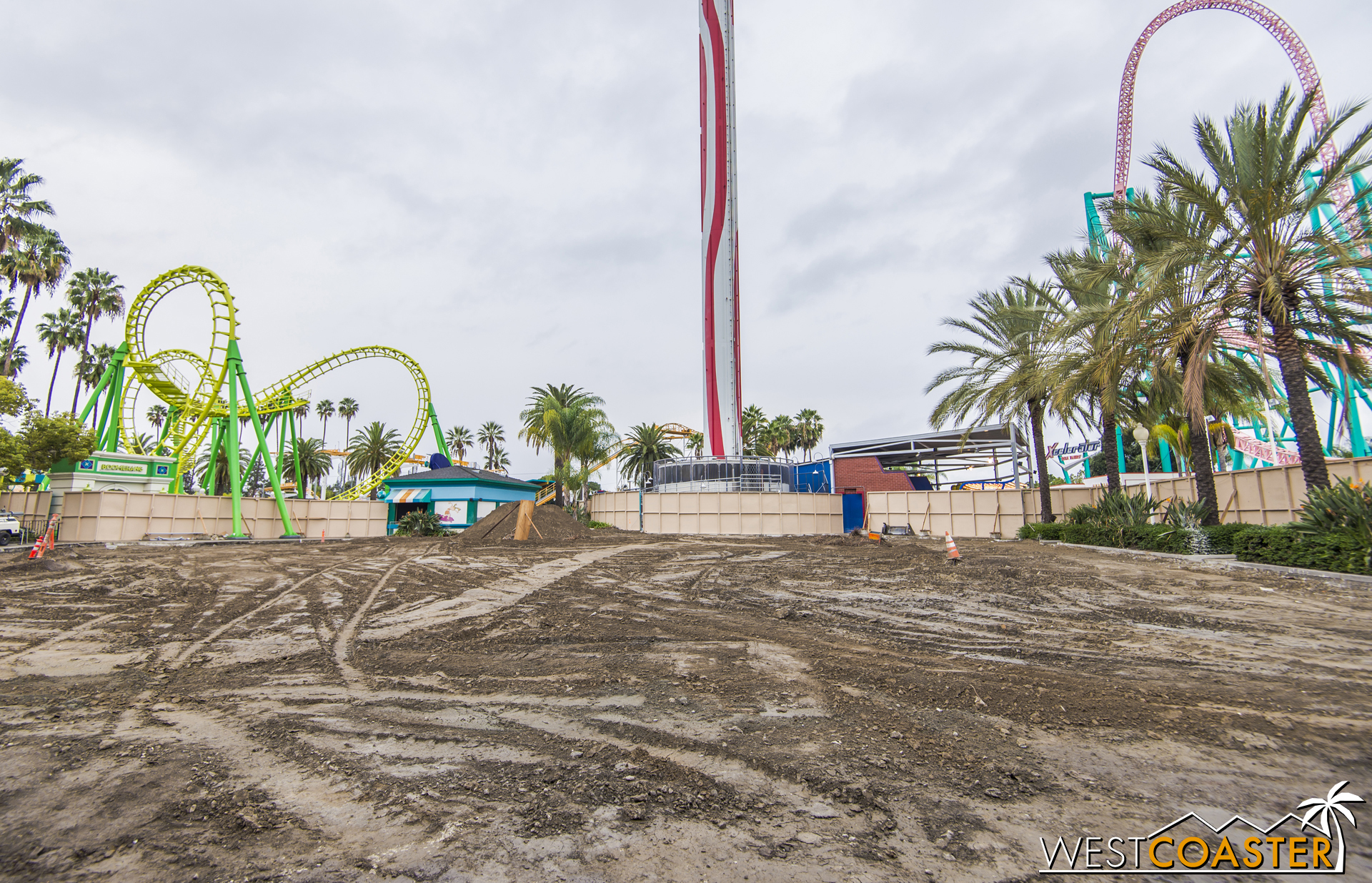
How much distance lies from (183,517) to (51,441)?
21.3 ft

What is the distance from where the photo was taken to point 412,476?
3906 centimetres

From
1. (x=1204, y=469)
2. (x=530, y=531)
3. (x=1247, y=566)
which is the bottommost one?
(x=1247, y=566)

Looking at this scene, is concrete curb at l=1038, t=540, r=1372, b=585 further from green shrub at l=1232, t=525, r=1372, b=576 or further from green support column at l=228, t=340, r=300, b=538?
green support column at l=228, t=340, r=300, b=538

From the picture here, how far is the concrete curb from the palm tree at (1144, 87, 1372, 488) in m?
2.45

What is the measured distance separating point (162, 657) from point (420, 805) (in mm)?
5733

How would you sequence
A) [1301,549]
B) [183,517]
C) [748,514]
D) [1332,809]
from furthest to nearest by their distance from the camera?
[748,514] < [183,517] < [1301,549] < [1332,809]

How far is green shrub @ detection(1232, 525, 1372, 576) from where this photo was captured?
34.2 feet

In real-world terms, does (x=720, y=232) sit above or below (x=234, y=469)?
above

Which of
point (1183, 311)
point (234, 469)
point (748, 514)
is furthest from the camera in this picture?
point (748, 514)

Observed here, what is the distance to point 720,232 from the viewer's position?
48.7 meters

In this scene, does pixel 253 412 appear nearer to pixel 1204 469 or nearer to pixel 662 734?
pixel 662 734

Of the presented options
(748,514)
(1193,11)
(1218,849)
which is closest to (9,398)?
(748,514)

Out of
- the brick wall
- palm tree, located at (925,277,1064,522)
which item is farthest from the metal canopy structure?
palm tree, located at (925,277,1064,522)

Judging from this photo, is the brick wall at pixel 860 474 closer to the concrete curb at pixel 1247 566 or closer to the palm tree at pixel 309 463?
the concrete curb at pixel 1247 566
